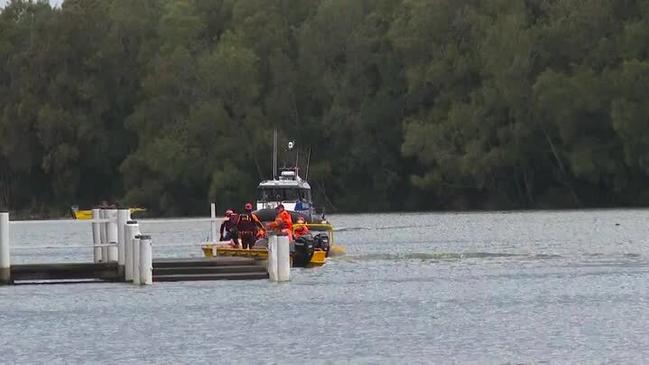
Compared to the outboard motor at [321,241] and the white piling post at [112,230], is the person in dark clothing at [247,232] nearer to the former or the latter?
the outboard motor at [321,241]

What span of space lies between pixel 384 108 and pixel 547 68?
13920 mm

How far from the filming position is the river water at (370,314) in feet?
97.6

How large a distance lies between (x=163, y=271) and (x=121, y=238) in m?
1.99

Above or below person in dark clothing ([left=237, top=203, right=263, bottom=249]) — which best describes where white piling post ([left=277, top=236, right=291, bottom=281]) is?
below

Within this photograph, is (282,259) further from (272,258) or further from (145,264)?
(145,264)

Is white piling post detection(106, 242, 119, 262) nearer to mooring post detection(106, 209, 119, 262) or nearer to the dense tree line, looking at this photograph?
mooring post detection(106, 209, 119, 262)

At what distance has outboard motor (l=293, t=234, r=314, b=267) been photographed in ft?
157

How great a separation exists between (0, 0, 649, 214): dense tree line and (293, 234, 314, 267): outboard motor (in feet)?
178

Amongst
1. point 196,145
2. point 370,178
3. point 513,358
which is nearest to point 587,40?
point 370,178

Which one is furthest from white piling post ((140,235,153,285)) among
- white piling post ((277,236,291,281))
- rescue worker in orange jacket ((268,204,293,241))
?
rescue worker in orange jacket ((268,204,293,241))

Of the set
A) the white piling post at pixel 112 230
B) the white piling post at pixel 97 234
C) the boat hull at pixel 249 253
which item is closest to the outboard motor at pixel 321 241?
the boat hull at pixel 249 253

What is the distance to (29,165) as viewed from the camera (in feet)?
401

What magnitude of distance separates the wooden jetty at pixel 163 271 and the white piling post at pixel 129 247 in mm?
516

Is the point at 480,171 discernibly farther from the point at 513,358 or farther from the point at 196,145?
the point at 513,358
